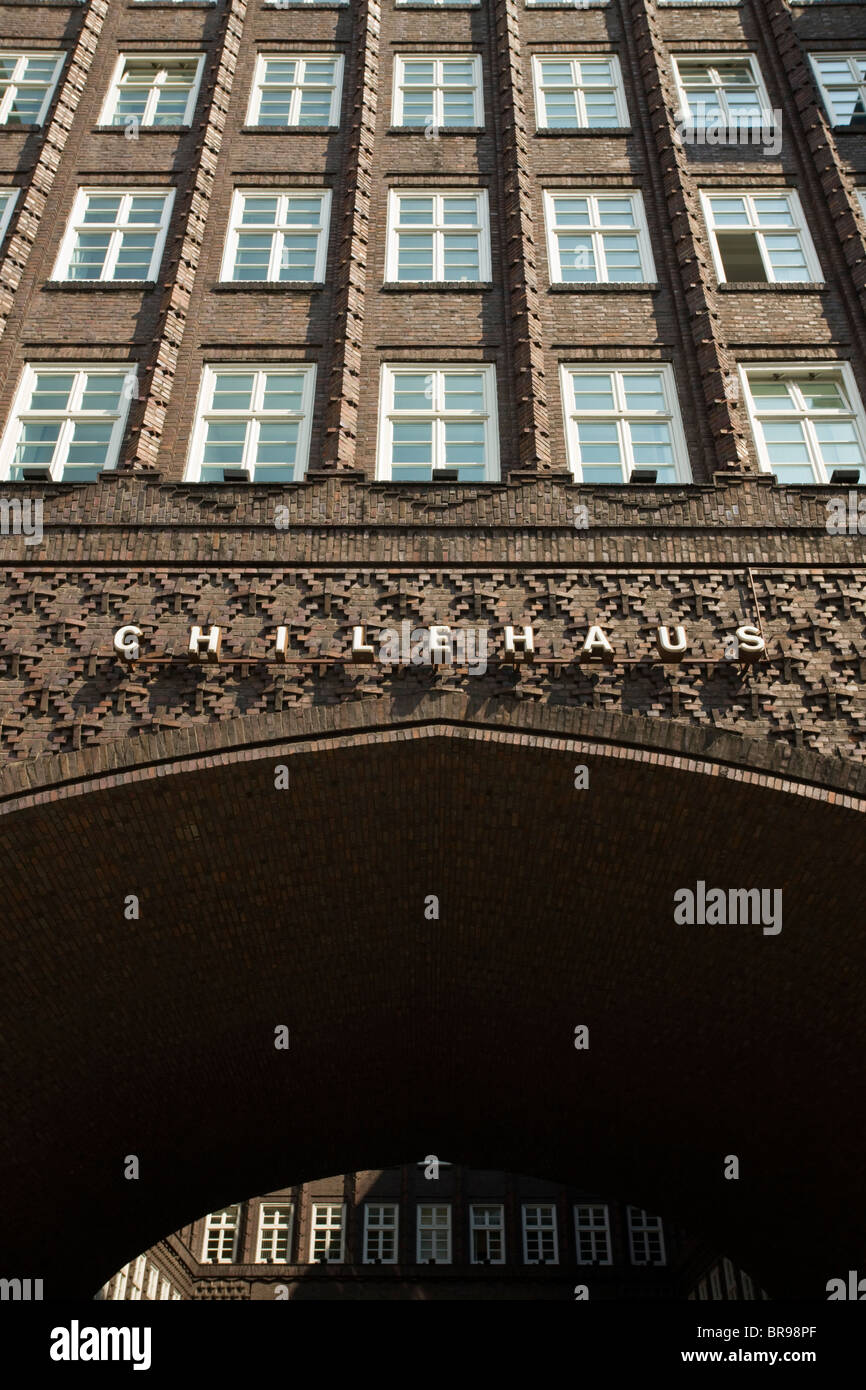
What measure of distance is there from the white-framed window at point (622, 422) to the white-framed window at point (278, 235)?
442 cm

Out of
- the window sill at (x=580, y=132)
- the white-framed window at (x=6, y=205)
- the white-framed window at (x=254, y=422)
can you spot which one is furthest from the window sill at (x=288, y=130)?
the white-framed window at (x=254, y=422)

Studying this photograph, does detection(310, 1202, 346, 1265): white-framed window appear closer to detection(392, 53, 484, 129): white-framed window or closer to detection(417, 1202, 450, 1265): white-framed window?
detection(417, 1202, 450, 1265): white-framed window

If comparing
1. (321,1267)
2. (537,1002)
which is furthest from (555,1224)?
(537,1002)

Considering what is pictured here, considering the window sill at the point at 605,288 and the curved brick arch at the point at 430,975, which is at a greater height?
the window sill at the point at 605,288

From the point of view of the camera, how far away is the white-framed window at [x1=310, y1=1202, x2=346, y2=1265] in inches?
1682

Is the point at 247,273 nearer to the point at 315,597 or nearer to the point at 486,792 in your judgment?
the point at 315,597

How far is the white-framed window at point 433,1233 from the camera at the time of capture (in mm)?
43062

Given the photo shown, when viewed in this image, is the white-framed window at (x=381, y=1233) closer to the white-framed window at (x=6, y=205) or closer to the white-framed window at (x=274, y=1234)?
the white-framed window at (x=274, y=1234)

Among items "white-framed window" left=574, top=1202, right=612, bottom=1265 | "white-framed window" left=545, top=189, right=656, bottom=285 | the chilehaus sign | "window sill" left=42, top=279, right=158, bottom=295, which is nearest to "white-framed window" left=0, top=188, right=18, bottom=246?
"window sill" left=42, top=279, right=158, bottom=295

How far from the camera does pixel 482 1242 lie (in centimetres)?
4325

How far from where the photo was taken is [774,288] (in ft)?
59.1

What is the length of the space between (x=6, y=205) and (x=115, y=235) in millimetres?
1891

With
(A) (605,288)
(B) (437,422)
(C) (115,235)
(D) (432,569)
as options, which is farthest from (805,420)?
(C) (115,235)

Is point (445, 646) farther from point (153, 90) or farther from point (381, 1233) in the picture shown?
point (381, 1233)
